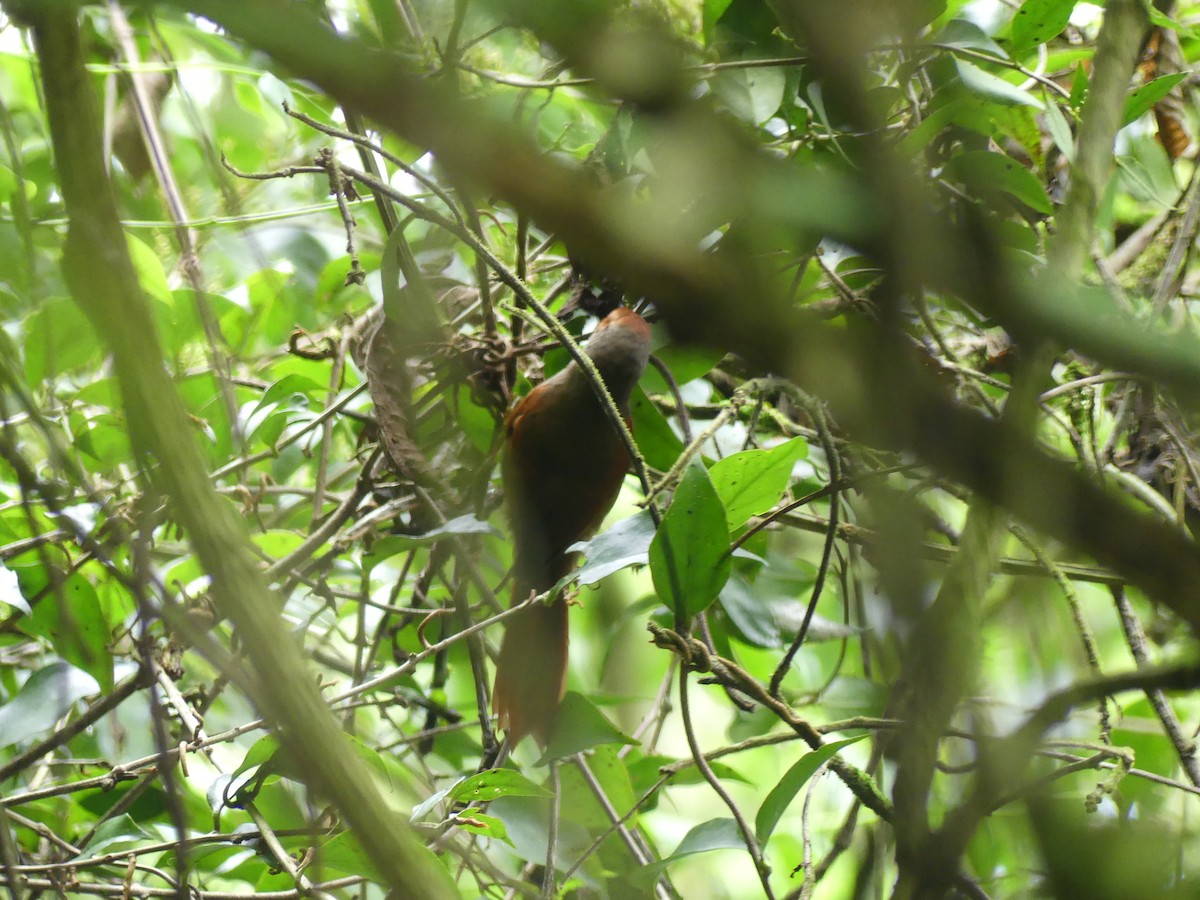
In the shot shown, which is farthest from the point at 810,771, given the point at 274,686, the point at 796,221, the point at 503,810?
the point at 796,221

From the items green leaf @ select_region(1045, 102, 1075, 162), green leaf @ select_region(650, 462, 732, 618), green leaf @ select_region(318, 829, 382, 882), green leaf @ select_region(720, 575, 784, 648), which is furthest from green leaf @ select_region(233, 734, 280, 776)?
green leaf @ select_region(1045, 102, 1075, 162)

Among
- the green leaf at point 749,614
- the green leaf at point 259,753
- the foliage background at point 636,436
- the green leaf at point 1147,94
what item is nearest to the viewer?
the foliage background at point 636,436

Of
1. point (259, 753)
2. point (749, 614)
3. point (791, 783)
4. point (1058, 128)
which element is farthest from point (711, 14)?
point (259, 753)

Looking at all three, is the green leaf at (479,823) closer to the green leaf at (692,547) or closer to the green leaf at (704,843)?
the green leaf at (704,843)

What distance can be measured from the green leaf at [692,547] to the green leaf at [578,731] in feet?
0.77

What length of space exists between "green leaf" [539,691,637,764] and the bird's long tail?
0.03 metres

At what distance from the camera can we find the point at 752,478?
103 cm

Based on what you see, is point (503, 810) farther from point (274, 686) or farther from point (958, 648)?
point (958, 648)

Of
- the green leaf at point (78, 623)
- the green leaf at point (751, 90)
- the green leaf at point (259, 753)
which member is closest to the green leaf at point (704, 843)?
the green leaf at point (259, 753)

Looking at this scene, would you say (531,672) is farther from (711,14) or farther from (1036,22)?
(1036,22)

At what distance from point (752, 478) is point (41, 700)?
34.2 inches

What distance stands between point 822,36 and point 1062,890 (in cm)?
29

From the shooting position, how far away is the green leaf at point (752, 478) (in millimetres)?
1015

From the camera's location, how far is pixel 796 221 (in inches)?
14.1
